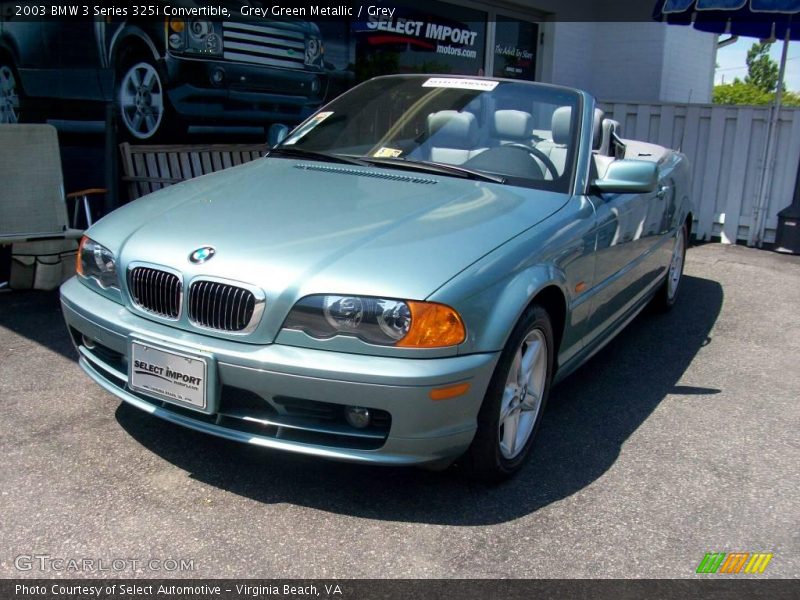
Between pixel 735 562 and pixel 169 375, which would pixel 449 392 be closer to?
pixel 169 375

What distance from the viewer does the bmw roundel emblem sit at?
277 centimetres

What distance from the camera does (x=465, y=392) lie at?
2639mm

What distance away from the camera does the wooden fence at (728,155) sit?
842 cm

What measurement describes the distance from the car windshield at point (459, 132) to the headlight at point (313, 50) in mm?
3896

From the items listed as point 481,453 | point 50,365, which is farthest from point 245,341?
point 50,365

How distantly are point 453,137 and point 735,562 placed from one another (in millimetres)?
2231

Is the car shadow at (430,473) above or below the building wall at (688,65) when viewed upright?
below

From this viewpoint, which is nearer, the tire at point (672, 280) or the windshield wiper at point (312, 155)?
the windshield wiper at point (312, 155)

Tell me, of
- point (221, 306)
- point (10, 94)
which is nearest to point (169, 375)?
point (221, 306)

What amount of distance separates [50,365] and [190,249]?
174 centimetres

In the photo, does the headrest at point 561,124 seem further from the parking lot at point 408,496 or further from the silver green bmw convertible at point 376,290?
the parking lot at point 408,496

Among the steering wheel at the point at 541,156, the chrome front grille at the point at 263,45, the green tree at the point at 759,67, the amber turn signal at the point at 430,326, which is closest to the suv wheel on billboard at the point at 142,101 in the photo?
the chrome front grille at the point at 263,45

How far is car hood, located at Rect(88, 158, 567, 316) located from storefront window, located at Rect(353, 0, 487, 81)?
5.42 metres

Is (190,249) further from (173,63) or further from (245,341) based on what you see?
(173,63)
